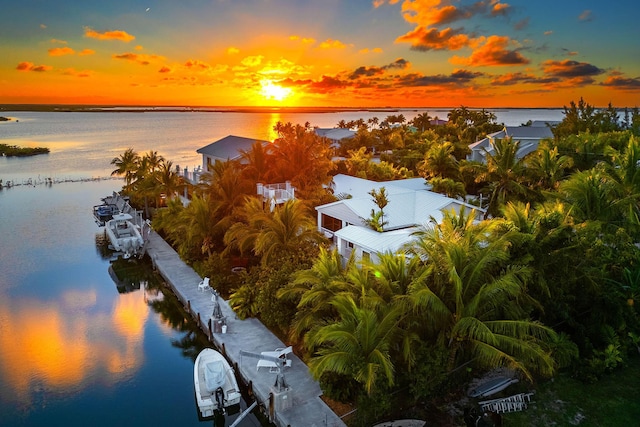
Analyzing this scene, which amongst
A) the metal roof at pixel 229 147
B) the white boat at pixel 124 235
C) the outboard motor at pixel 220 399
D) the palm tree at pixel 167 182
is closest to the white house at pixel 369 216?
the outboard motor at pixel 220 399

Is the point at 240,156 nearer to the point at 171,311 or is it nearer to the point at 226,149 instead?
the point at 226,149

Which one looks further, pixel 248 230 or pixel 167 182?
pixel 167 182

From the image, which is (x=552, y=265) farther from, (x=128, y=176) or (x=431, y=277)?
(x=128, y=176)

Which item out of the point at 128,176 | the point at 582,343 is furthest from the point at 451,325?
the point at 128,176

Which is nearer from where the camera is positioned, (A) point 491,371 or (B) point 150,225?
(A) point 491,371

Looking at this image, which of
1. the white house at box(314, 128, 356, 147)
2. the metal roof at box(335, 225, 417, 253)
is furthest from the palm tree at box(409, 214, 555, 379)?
the white house at box(314, 128, 356, 147)

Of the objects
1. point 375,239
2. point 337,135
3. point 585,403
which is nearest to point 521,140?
point 337,135

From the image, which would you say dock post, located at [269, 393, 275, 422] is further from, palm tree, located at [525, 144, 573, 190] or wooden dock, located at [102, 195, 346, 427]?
palm tree, located at [525, 144, 573, 190]

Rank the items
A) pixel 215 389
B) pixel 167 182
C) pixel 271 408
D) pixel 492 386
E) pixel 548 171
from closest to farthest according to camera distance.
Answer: pixel 271 408, pixel 492 386, pixel 215 389, pixel 548 171, pixel 167 182

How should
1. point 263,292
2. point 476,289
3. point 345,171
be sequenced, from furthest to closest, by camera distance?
point 345,171 → point 263,292 → point 476,289
